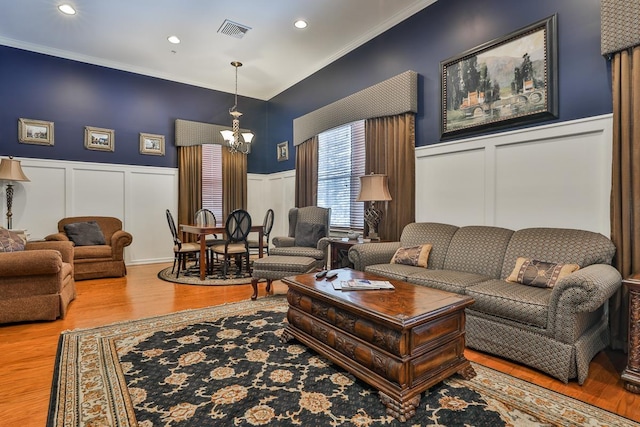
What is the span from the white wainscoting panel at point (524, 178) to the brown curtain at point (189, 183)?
434cm

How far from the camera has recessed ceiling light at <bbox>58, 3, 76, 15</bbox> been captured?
4.09 metres

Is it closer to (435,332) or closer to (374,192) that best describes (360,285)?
(435,332)

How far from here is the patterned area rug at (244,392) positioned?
1.66 meters

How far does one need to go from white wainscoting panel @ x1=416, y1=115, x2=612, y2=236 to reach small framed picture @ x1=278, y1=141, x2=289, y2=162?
3286mm

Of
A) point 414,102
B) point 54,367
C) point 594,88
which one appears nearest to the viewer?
point 54,367

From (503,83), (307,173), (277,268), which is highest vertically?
(503,83)

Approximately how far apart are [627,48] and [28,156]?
23.7 ft

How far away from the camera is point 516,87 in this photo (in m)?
3.11

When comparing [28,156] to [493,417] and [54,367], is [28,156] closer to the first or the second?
[54,367]

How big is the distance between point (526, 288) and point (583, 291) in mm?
494

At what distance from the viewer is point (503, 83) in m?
3.22

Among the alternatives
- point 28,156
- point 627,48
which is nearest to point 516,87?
point 627,48

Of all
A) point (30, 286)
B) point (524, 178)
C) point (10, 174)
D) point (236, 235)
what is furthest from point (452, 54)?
point (10, 174)

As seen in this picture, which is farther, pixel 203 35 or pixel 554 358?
pixel 203 35
